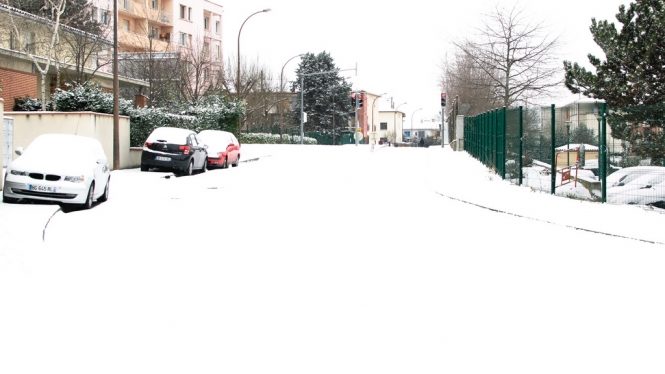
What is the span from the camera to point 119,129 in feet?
84.2

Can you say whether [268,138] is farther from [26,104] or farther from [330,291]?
[330,291]

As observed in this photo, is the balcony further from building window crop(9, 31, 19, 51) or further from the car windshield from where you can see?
the car windshield

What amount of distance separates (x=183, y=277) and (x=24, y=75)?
25.6 metres

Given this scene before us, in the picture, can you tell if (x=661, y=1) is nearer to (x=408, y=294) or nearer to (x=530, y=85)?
(x=408, y=294)

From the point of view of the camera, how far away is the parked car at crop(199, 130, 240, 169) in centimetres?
2911

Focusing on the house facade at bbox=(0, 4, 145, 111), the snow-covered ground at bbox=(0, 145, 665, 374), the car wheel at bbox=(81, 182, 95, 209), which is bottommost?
the snow-covered ground at bbox=(0, 145, 665, 374)

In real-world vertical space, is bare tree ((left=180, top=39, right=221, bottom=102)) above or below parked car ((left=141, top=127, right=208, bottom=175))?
above

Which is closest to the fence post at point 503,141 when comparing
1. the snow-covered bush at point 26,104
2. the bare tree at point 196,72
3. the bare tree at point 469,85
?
the snow-covered bush at point 26,104

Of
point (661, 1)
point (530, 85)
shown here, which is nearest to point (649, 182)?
point (661, 1)

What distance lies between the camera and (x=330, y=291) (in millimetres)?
6832

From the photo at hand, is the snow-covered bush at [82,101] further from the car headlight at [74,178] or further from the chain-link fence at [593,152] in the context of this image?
the chain-link fence at [593,152]

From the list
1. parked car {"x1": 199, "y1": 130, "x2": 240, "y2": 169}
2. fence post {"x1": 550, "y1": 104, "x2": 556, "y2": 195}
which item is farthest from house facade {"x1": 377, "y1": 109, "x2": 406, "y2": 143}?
fence post {"x1": 550, "y1": 104, "x2": 556, "y2": 195}

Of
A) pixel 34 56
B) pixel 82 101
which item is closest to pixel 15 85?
pixel 34 56

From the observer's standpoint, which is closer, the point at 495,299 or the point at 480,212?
the point at 495,299
